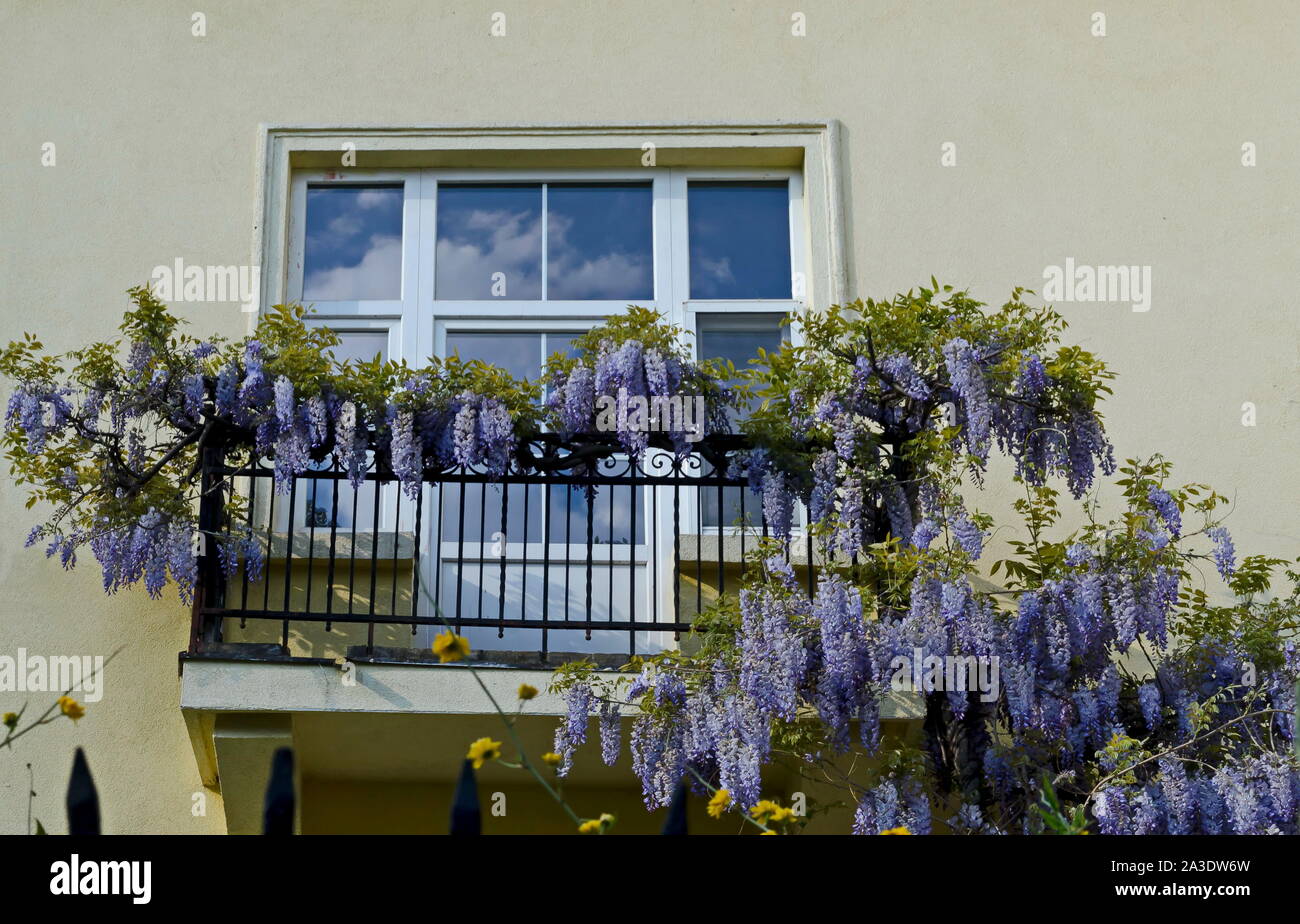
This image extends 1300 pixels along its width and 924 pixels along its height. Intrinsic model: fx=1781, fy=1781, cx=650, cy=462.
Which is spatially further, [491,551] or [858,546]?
[491,551]

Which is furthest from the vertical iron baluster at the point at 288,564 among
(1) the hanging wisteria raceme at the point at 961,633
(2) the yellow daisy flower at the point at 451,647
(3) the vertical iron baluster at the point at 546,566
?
(2) the yellow daisy flower at the point at 451,647

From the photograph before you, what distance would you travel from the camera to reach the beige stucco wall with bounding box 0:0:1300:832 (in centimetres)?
749

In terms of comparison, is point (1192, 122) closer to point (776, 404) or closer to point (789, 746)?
point (776, 404)

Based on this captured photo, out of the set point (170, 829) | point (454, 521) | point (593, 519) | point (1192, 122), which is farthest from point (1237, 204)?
point (170, 829)

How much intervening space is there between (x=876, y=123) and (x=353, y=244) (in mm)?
2364

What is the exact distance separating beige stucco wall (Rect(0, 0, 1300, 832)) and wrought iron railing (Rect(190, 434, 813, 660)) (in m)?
1.13

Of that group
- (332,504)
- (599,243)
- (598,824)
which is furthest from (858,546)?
(598,824)

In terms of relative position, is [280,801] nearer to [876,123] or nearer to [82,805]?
[82,805]

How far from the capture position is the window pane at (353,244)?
7723 millimetres

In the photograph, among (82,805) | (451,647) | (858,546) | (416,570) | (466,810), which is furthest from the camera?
(416,570)

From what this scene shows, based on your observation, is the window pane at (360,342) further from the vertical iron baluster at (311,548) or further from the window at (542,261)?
the vertical iron baluster at (311,548)

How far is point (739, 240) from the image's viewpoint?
7.86 metres

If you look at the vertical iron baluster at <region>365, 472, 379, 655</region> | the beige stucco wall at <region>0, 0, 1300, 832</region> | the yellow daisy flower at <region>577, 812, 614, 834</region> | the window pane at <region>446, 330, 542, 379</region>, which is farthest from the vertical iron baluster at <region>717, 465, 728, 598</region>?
the yellow daisy flower at <region>577, 812, 614, 834</region>

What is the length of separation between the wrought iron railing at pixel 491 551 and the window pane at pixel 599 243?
0.86 meters
